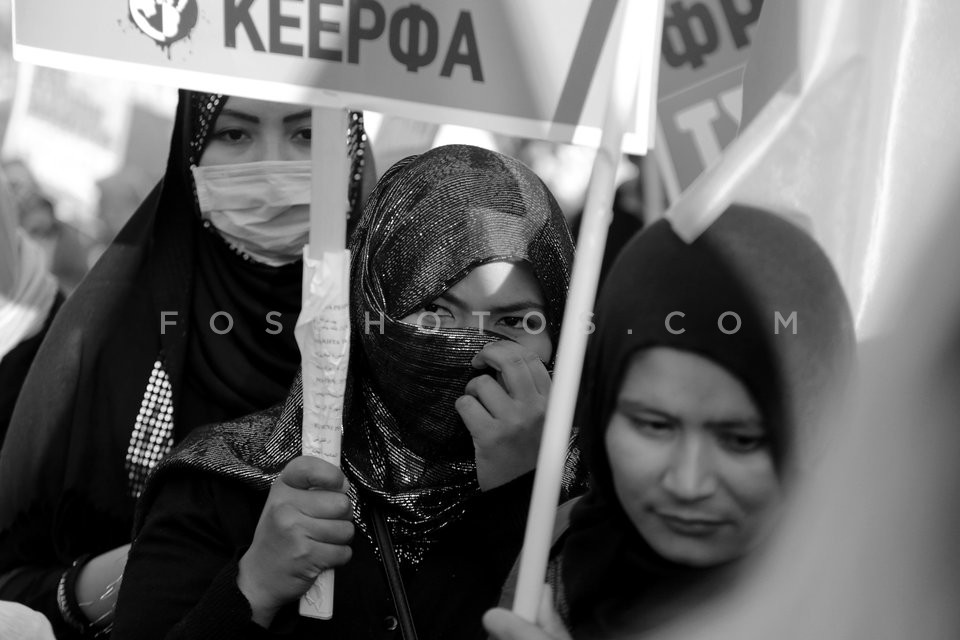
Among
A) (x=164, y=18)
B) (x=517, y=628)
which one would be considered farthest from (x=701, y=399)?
(x=164, y=18)

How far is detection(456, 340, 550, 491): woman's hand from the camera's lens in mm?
2123

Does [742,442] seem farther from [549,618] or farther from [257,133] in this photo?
[257,133]

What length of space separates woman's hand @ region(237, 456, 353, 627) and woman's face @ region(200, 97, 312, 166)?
1.30 m

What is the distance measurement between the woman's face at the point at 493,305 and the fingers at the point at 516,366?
0.07 m

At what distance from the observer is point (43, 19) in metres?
1.93

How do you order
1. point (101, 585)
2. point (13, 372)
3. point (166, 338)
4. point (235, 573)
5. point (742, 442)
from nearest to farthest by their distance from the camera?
point (742, 442)
point (235, 573)
point (101, 585)
point (166, 338)
point (13, 372)

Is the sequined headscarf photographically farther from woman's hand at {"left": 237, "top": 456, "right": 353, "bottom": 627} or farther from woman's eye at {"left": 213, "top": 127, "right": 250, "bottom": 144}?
woman's eye at {"left": 213, "top": 127, "right": 250, "bottom": 144}

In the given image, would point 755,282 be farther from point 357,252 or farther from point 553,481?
point 357,252

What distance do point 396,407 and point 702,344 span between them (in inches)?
30.6

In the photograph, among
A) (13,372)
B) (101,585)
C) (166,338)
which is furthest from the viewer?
(13,372)

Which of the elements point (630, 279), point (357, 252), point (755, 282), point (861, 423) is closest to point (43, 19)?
point (357, 252)

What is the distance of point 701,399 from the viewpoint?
161 centimetres

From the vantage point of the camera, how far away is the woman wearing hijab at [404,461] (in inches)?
79.1

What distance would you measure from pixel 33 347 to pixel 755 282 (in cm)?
229
